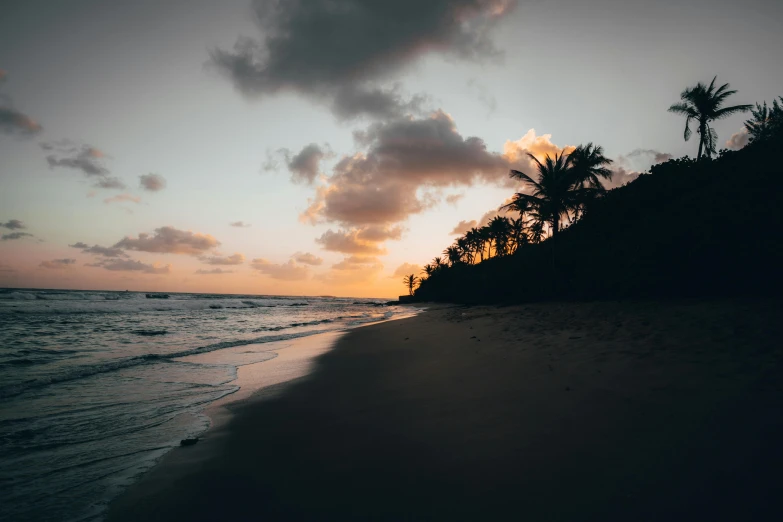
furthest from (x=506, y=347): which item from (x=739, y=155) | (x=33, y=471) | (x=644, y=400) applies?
(x=739, y=155)

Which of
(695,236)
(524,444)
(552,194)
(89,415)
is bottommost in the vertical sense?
(89,415)

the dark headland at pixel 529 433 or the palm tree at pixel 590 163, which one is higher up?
the palm tree at pixel 590 163

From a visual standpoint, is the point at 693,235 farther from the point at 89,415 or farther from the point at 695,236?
the point at 89,415

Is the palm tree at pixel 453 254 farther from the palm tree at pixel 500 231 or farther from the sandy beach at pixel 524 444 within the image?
the sandy beach at pixel 524 444

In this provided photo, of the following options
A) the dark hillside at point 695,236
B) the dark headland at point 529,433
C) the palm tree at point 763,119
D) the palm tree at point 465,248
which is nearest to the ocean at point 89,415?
the dark headland at point 529,433

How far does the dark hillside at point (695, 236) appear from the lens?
34.9 ft

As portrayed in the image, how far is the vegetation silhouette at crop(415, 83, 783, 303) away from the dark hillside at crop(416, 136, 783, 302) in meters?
0.03

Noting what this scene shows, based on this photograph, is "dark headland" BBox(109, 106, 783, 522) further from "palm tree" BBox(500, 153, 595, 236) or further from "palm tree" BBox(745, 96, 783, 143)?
"palm tree" BBox(745, 96, 783, 143)

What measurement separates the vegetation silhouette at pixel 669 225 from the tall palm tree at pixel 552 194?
0.08m

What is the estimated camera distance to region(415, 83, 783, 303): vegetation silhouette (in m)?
10.9

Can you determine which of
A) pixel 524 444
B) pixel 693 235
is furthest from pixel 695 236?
pixel 524 444

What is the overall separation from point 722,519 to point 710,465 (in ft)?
2.50

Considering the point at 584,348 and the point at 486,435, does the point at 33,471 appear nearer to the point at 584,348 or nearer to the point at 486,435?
the point at 486,435

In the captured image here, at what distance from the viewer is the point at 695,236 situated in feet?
39.6
